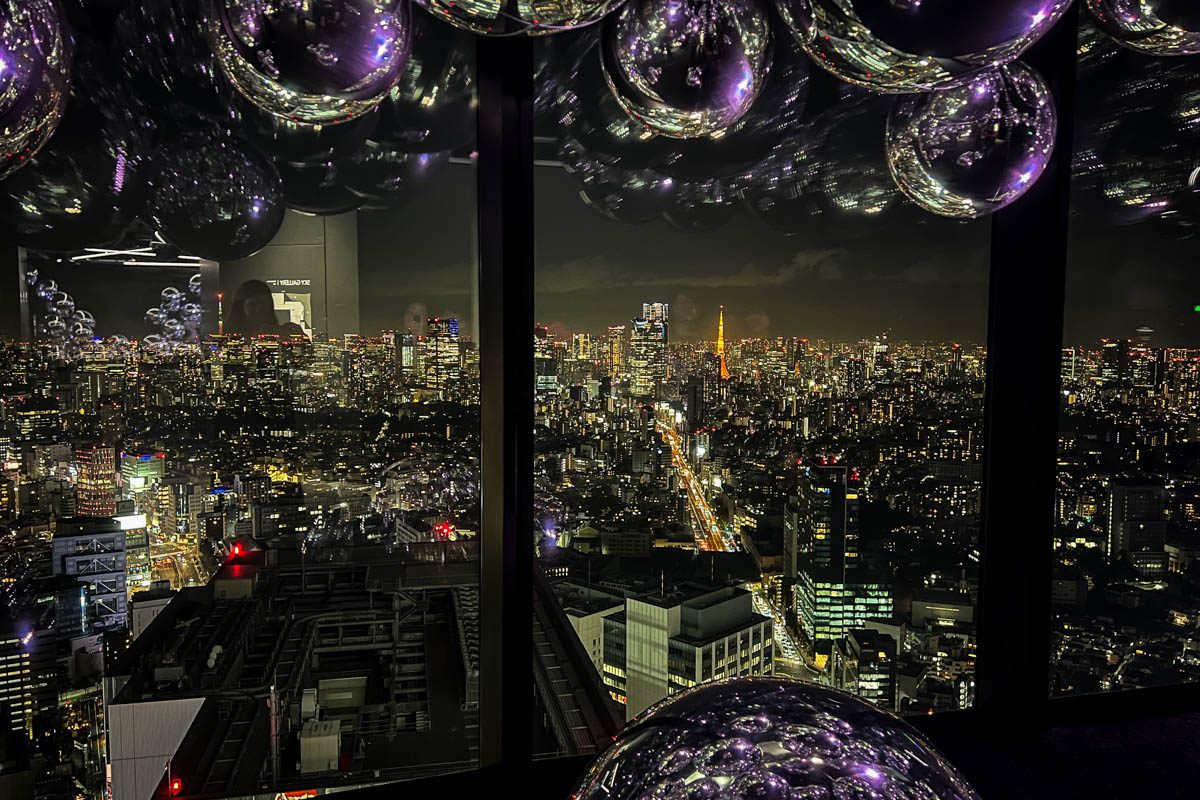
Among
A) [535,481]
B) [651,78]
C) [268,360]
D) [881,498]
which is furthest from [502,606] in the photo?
[881,498]

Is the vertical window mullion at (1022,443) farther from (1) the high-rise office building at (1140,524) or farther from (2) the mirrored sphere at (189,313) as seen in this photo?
(2) the mirrored sphere at (189,313)

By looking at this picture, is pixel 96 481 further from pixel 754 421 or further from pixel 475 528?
pixel 754 421

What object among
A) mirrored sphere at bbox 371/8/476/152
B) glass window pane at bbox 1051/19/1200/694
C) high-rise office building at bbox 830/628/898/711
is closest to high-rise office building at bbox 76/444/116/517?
mirrored sphere at bbox 371/8/476/152

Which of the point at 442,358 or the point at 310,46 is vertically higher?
the point at 310,46

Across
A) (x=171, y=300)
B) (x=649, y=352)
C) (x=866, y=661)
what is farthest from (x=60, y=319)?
(x=866, y=661)

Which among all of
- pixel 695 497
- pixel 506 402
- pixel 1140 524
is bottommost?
pixel 1140 524

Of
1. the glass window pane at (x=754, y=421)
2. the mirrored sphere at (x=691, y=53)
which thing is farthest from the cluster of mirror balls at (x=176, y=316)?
the mirrored sphere at (x=691, y=53)
